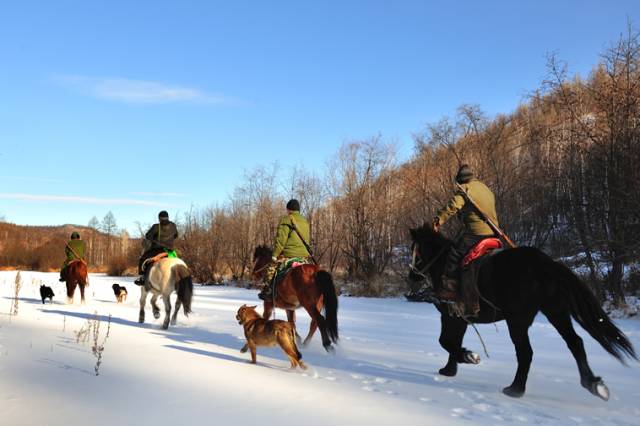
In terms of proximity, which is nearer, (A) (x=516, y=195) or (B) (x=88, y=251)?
(A) (x=516, y=195)

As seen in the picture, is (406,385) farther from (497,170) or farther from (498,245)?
(497,170)

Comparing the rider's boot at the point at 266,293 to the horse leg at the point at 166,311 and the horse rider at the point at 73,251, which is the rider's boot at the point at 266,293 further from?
the horse rider at the point at 73,251

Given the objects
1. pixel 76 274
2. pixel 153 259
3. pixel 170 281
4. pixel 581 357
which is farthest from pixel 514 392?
pixel 76 274

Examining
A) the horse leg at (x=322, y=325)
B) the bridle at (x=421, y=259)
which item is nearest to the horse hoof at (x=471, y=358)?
the bridle at (x=421, y=259)

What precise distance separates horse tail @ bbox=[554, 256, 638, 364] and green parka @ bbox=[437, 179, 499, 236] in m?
1.26

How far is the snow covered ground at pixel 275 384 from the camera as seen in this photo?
3943 millimetres

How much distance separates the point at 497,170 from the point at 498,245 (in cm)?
1445

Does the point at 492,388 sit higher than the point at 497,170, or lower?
lower

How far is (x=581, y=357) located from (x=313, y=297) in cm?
384

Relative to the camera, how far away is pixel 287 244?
26.6 feet

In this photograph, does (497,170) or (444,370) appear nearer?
(444,370)

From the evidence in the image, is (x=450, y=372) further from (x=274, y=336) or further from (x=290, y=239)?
(x=290, y=239)

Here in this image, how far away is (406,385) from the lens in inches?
207

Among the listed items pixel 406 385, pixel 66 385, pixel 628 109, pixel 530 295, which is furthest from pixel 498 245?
pixel 628 109
